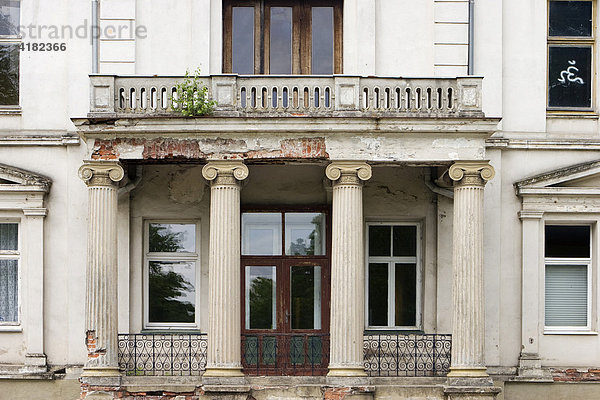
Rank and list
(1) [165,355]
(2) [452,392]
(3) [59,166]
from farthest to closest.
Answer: (3) [59,166] < (1) [165,355] < (2) [452,392]

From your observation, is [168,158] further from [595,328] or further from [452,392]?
[595,328]

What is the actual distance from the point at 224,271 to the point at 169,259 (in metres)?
2.60

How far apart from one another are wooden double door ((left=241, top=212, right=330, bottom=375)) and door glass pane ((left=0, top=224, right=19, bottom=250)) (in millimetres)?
4065

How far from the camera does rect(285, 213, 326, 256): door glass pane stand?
15.1 meters

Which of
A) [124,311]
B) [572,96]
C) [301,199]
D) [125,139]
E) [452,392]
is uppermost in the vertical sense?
[572,96]

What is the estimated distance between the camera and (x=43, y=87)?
1488 cm

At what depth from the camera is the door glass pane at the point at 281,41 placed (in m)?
15.3

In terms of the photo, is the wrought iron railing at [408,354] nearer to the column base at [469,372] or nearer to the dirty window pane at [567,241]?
the column base at [469,372]

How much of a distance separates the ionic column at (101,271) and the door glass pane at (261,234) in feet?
9.32

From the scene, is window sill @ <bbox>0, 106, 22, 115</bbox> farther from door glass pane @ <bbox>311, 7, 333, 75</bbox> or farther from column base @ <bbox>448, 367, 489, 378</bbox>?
column base @ <bbox>448, 367, 489, 378</bbox>

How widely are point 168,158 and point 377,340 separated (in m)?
4.66

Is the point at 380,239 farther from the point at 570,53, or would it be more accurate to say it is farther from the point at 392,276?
the point at 570,53

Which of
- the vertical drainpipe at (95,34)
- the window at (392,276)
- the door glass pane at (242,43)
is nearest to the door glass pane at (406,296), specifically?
the window at (392,276)

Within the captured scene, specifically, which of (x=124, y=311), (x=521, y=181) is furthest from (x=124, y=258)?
(x=521, y=181)
